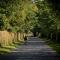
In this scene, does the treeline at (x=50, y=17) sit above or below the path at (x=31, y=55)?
above

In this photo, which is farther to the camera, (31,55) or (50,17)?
(50,17)

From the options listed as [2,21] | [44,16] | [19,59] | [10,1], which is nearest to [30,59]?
[19,59]

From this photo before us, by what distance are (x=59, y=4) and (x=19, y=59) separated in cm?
749

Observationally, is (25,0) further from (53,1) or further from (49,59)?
(53,1)

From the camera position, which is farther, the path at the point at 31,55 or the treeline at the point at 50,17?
the path at the point at 31,55

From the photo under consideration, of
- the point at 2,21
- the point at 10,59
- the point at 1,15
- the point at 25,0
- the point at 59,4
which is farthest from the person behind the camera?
the point at 2,21

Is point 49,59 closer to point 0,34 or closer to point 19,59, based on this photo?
point 19,59

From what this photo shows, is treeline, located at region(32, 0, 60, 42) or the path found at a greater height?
treeline, located at region(32, 0, 60, 42)

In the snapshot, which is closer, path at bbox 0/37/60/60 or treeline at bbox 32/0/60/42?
treeline at bbox 32/0/60/42

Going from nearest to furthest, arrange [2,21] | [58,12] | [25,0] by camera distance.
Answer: [58,12] < [25,0] < [2,21]

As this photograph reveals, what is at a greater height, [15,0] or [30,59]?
[15,0]

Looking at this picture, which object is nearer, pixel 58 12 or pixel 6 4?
pixel 58 12

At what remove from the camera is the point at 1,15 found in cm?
3881

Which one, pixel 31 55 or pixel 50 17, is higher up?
pixel 50 17
